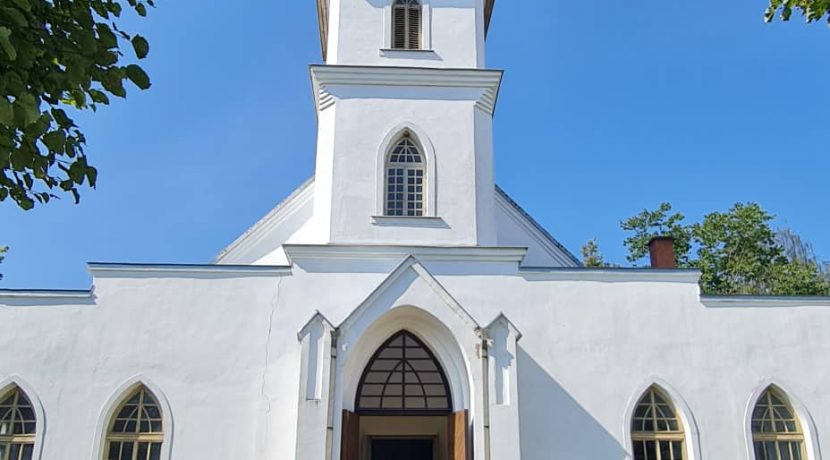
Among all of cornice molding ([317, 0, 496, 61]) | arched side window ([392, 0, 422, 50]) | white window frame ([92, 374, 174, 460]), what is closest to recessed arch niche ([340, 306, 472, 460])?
white window frame ([92, 374, 174, 460])

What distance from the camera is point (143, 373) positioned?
13.8m

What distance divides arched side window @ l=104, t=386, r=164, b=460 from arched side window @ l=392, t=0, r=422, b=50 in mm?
9323

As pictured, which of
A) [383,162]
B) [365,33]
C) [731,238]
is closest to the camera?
[383,162]

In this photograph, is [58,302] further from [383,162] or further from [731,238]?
[731,238]

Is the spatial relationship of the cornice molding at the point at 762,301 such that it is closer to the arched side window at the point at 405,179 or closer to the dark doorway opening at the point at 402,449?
Result: the arched side window at the point at 405,179

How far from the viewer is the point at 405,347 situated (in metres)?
14.4

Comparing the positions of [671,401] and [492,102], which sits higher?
[492,102]

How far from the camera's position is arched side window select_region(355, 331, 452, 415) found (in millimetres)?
14109

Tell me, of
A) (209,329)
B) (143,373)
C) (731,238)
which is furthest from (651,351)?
(731,238)

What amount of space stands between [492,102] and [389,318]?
5756 mm

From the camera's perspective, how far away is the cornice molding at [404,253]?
1447 centimetres

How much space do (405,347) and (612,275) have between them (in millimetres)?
4519

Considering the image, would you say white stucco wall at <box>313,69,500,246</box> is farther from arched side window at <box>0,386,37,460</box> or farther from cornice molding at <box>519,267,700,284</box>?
arched side window at <box>0,386,37,460</box>

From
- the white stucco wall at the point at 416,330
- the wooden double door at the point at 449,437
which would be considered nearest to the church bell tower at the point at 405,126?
the white stucco wall at the point at 416,330
